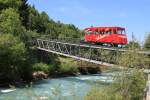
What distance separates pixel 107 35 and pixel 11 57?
1423 centimetres

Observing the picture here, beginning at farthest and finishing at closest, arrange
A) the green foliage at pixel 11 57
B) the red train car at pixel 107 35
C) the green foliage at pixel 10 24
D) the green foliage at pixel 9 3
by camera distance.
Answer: the green foliage at pixel 9 3 → the green foliage at pixel 10 24 → the red train car at pixel 107 35 → the green foliage at pixel 11 57

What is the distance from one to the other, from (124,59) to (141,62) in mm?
1117

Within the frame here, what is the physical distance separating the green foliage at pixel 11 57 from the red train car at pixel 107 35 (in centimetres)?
1110

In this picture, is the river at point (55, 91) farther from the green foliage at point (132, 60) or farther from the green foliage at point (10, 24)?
the green foliage at point (10, 24)

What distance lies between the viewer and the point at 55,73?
71938mm

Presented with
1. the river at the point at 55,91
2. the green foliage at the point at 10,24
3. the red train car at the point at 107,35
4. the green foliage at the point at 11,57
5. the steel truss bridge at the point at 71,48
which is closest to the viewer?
the river at the point at 55,91

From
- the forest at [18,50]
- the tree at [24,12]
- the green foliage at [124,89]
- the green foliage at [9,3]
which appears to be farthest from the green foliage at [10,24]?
the green foliage at [124,89]

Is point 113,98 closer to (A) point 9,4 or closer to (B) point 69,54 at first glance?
(B) point 69,54

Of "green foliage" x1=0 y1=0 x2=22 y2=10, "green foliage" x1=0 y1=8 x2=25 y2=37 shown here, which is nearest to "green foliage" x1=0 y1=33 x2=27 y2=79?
"green foliage" x1=0 y1=8 x2=25 y2=37

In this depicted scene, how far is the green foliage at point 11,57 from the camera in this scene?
55625 millimetres

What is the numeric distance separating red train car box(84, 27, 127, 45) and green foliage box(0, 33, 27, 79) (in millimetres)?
11103

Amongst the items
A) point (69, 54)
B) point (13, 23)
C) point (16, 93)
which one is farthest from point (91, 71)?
point (16, 93)

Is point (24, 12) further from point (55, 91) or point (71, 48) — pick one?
point (55, 91)

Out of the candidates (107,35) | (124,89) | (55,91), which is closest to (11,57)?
(107,35)
